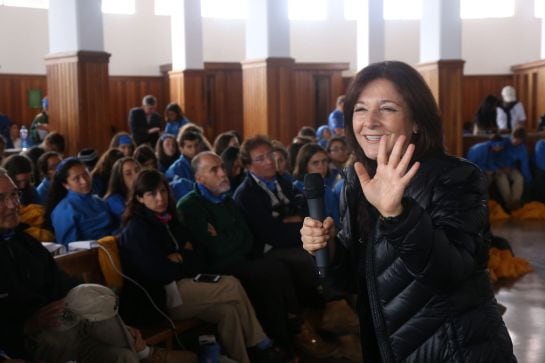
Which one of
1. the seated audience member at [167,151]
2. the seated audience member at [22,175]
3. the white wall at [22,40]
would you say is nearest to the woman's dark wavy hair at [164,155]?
the seated audience member at [167,151]

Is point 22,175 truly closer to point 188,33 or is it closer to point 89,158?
point 89,158

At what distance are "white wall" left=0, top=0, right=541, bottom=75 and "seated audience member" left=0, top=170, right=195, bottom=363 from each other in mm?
12279

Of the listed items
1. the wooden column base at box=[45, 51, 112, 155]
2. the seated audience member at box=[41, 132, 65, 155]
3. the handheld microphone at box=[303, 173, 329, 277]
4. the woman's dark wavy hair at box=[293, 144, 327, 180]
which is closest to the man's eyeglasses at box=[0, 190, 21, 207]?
the handheld microphone at box=[303, 173, 329, 277]

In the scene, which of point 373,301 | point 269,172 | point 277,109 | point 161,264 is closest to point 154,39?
point 277,109

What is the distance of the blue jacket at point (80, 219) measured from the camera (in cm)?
483

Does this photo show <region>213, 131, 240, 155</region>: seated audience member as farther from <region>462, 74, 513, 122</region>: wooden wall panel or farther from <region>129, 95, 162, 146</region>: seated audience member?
<region>462, 74, 513, 122</region>: wooden wall panel

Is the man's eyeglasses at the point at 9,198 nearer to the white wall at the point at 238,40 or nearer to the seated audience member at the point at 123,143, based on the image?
the seated audience member at the point at 123,143

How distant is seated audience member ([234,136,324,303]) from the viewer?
502 centimetres

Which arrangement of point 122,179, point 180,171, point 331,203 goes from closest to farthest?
point 122,179 → point 331,203 → point 180,171

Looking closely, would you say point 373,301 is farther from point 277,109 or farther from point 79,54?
point 277,109

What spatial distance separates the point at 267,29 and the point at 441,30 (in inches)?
114

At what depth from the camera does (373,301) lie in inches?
70.6

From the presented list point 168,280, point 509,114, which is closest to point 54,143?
point 168,280

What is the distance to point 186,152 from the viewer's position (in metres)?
7.16
